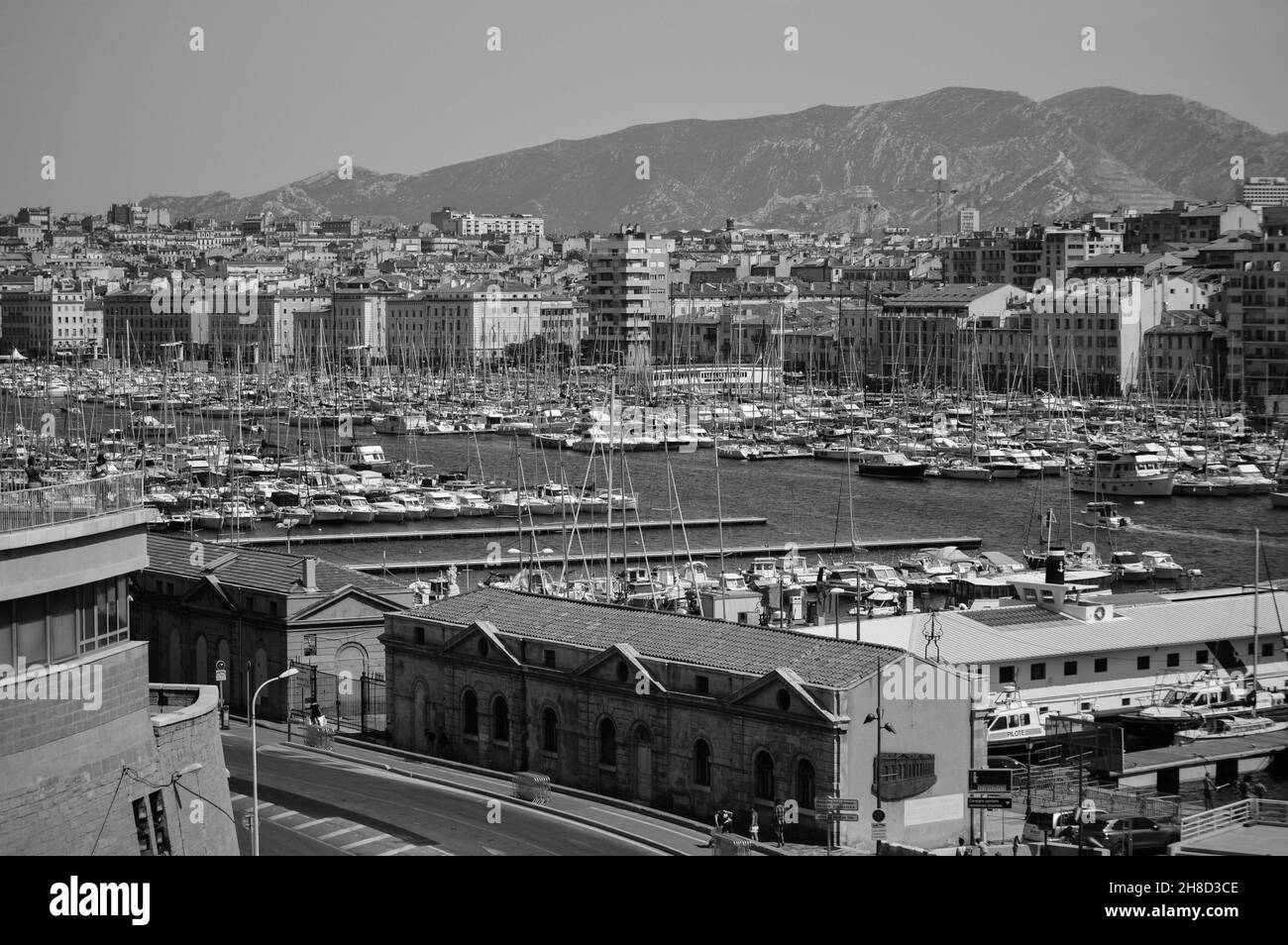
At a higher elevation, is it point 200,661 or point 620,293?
point 620,293

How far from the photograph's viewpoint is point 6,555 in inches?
275

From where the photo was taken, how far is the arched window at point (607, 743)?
46.8 ft

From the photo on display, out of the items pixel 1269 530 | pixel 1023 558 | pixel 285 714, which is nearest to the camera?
pixel 285 714

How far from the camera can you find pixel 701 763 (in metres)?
13.6

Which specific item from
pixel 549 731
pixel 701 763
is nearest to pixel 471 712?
pixel 549 731

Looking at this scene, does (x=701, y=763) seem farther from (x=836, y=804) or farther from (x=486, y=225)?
(x=486, y=225)

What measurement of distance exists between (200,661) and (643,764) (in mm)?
5508

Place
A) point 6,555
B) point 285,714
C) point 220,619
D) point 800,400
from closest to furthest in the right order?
point 6,555 < point 285,714 < point 220,619 < point 800,400

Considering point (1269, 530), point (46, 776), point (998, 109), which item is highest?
point (998, 109)

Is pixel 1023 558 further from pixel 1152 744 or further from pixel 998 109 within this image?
pixel 998 109

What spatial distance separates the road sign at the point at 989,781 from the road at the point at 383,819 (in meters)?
2.24

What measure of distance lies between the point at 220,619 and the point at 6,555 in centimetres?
1116
